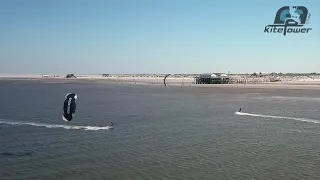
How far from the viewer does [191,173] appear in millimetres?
10258

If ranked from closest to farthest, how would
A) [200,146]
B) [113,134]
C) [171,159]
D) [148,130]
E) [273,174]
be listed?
[273,174] < [171,159] < [200,146] < [113,134] < [148,130]

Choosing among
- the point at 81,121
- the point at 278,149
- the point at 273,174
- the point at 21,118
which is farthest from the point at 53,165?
the point at 21,118

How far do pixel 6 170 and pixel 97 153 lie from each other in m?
3.06

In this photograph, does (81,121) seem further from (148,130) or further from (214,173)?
(214,173)

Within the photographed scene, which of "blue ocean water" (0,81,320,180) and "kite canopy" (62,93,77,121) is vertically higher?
"kite canopy" (62,93,77,121)

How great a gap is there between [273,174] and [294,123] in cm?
1059

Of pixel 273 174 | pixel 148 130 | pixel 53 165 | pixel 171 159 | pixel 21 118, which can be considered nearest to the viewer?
pixel 273 174

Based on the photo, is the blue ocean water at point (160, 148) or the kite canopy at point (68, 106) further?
the kite canopy at point (68, 106)

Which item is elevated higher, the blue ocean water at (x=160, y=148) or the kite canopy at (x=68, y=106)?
the kite canopy at (x=68, y=106)

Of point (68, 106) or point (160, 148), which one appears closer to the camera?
point (160, 148)

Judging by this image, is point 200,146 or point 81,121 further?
point 81,121

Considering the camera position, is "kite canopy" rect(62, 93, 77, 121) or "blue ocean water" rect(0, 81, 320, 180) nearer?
"blue ocean water" rect(0, 81, 320, 180)

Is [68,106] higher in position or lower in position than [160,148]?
higher

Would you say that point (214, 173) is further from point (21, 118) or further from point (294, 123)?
point (21, 118)
